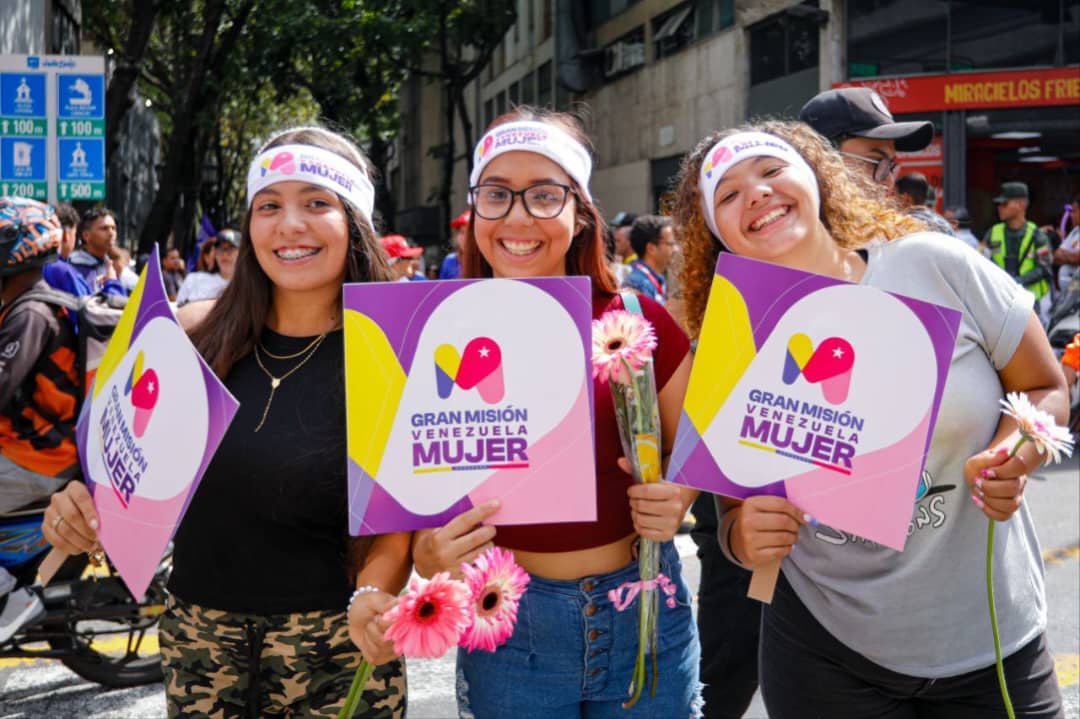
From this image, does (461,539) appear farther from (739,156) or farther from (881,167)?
(881,167)

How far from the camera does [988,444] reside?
7.24 ft

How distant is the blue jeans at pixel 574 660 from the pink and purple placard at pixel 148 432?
0.76 metres

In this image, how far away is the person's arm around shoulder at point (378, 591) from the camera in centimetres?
196

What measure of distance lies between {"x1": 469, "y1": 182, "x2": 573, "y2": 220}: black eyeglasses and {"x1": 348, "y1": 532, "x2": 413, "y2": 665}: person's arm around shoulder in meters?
0.76

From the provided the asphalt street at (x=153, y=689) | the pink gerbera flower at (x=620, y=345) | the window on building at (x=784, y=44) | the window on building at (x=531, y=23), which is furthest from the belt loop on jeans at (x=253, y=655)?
the window on building at (x=531, y=23)

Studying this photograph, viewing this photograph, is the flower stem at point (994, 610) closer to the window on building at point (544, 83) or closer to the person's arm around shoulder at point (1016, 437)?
the person's arm around shoulder at point (1016, 437)

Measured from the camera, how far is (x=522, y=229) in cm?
249

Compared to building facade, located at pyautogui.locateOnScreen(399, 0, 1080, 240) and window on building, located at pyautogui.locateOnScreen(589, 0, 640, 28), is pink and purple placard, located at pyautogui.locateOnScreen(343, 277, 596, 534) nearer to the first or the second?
building facade, located at pyautogui.locateOnScreen(399, 0, 1080, 240)

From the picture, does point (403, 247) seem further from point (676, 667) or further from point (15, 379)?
point (676, 667)

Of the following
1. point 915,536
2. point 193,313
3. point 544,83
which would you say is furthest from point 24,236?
point 544,83

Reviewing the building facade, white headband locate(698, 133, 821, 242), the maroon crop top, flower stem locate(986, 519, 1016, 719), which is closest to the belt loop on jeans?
the maroon crop top

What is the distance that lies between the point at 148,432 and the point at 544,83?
2918 cm

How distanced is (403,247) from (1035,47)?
38.3 feet

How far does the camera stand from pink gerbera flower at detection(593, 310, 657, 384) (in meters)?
2.18
